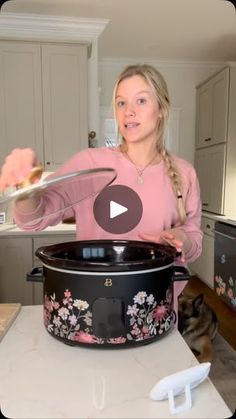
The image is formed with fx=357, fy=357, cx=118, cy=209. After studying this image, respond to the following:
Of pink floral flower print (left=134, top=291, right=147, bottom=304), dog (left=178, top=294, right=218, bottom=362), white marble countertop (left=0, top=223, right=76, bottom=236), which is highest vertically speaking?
pink floral flower print (left=134, top=291, right=147, bottom=304)

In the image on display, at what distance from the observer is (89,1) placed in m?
2.29

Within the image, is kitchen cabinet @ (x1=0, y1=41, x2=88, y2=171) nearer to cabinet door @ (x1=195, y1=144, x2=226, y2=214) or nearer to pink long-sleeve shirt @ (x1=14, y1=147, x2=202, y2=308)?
cabinet door @ (x1=195, y1=144, x2=226, y2=214)

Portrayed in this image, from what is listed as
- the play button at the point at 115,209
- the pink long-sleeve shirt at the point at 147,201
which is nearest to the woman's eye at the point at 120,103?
the pink long-sleeve shirt at the point at 147,201

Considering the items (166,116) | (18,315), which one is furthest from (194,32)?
(18,315)

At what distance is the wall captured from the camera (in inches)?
142

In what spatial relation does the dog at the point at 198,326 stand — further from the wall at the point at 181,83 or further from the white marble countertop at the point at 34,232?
the wall at the point at 181,83

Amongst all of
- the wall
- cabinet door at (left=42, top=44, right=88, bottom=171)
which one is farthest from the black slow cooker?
the wall

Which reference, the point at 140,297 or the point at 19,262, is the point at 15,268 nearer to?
the point at 19,262

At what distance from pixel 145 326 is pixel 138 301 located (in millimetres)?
53

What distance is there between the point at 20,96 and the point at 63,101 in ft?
1.00

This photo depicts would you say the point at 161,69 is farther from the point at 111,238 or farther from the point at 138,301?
the point at 138,301

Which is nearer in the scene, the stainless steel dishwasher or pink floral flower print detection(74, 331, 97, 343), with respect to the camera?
pink floral flower print detection(74, 331, 97, 343)

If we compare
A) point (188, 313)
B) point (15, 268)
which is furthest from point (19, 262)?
point (188, 313)

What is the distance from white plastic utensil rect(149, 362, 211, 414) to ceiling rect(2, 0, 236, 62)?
2.38m
